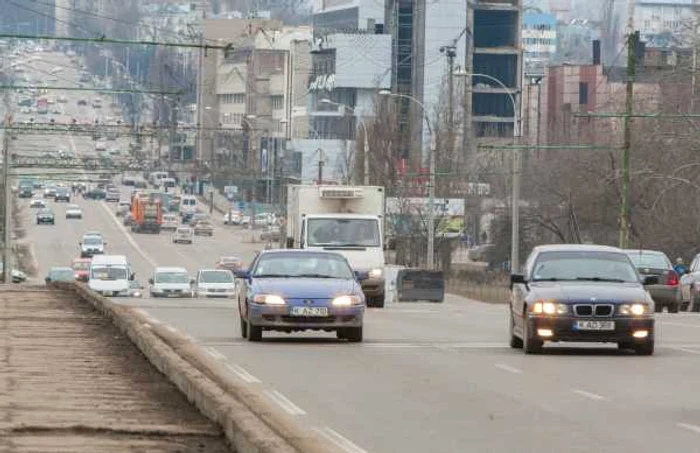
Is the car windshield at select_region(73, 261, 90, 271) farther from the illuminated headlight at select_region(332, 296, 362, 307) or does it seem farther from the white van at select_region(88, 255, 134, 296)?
the illuminated headlight at select_region(332, 296, 362, 307)

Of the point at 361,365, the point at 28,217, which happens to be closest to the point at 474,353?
the point at 361,365

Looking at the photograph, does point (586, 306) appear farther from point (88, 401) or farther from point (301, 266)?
point (88, 401)

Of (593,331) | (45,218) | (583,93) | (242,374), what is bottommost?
(45,218)

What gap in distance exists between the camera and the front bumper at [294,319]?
94.7ft

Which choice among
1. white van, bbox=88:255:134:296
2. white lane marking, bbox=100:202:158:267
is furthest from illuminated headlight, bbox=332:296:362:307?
white lane marking, bbox=100:202:158:267

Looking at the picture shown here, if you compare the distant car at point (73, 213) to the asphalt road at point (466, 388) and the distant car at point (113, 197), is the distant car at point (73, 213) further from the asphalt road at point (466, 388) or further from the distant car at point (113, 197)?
the asphalt road at point (466, 388)

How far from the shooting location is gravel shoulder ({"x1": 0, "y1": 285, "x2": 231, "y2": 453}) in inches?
554

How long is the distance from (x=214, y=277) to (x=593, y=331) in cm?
4914

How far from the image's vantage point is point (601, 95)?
7323 inches

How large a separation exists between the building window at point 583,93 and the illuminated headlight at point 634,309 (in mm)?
162145

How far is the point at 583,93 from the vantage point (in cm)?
18938

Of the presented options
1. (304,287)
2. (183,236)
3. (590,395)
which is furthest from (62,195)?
(590,395)

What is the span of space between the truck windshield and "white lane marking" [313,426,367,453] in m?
31.8

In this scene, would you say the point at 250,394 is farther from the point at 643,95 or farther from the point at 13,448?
the point at 643,95
